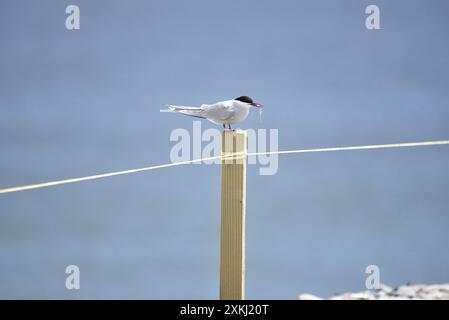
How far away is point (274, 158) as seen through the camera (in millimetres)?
3094

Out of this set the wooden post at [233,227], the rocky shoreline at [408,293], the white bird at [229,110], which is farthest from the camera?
the rocky shoreline at [408,293]

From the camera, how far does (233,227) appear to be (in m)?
2.85

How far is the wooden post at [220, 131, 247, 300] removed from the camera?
284 cm

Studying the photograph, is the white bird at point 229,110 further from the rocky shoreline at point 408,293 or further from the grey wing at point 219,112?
the rocky shoreline at point 408,293

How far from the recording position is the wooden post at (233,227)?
9.30 feet

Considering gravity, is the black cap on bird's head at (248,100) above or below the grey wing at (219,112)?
above

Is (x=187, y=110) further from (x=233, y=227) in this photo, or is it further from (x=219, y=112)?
(x=233, y=227)

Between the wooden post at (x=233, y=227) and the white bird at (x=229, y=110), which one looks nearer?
the wooden post at (x=233, y=227)

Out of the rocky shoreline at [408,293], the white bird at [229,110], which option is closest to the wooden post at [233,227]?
the white bird at [229,110]

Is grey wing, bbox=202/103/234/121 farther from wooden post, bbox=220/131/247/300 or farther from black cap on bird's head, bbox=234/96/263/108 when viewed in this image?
wooden post, bbox=220/131/247/300

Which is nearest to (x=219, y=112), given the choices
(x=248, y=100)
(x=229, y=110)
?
(x=229, y=110)

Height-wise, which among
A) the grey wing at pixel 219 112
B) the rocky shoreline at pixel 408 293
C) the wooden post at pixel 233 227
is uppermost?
the grey wing at pixel 219 112

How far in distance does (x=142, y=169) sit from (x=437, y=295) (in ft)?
9.86
